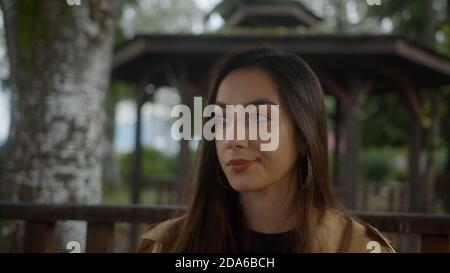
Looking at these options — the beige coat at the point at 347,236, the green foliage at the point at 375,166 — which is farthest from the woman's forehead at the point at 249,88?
the green foliage at the point at 375,166

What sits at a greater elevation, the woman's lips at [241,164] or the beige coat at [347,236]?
the woman's lips at [241,164]

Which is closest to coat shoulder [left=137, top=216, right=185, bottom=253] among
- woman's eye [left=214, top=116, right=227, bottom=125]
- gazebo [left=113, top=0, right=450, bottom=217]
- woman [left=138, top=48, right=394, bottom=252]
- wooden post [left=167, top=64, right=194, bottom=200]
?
woman [left=138, top=48, right=394, bottom=252]

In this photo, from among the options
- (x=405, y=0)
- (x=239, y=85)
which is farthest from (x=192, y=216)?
(x=405, y=0)

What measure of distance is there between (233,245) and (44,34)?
4.31 ft

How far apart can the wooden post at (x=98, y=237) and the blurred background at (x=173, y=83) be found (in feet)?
0.06

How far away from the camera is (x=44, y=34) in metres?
1.91

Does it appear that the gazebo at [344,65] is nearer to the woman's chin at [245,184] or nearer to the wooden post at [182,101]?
the wooden post at [182,101]

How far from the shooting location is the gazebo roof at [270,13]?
5.76 meters

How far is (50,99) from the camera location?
6.27 ft

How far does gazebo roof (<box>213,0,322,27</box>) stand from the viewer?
18.9 ft

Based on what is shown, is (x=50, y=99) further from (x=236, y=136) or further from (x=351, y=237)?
(x=351, y=237)

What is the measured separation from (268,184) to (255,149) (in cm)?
10

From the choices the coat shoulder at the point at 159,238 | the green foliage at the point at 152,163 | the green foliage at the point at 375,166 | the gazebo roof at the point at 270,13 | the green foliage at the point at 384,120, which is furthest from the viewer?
the green foliage at the point at 152,163

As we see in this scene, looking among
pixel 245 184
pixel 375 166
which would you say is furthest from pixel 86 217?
pixel 375 166
